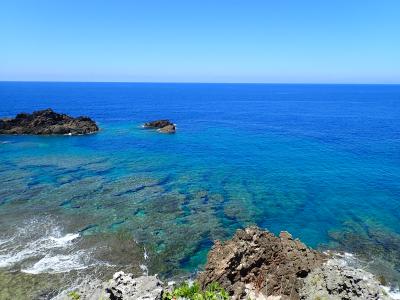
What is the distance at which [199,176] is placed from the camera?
64438 mm

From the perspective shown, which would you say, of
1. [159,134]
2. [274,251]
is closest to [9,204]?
[274,251]

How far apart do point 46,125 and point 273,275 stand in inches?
3785

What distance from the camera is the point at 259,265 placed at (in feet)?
98.7

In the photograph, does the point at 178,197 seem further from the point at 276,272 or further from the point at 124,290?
the point at 124,290

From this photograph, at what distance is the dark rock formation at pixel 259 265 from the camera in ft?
92.2

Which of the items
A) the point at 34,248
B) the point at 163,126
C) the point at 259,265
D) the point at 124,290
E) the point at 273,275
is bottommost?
the point at 34,248

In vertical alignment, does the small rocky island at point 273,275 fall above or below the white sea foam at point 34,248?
above

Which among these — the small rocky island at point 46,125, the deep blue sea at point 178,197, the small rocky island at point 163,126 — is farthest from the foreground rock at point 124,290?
the small rocky island at point 46,125

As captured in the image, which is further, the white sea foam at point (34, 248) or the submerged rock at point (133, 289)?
the white sea foam at point (34, 248)

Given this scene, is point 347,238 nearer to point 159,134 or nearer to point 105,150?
point 105,150

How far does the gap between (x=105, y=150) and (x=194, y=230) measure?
Result: 47458mm

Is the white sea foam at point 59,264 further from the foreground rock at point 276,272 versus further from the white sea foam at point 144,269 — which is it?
the foreground rock at point 276,272

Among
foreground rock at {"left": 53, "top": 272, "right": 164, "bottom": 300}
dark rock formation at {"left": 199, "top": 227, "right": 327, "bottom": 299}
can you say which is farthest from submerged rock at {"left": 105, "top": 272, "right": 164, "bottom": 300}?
dark rock formation at {"left": 199, "top": 227, "right": 327, "bottom": 299}

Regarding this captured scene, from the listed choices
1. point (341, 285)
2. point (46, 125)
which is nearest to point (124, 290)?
point (341, 285)
